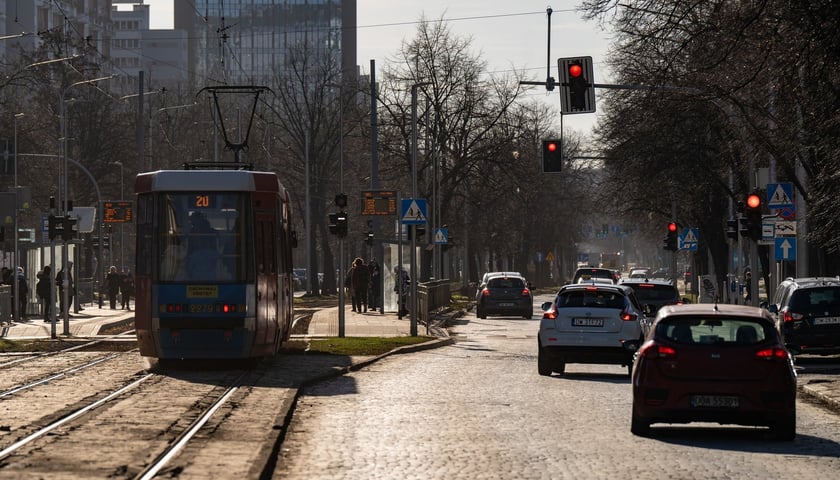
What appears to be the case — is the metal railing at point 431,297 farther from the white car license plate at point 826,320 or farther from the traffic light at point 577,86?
the white car license plate at point 826,320

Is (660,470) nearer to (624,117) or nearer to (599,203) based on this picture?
(624,117)

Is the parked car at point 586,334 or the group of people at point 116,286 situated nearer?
the parked car at point 586,334

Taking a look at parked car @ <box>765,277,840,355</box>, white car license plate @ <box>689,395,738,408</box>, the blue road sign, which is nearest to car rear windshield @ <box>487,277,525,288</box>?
the blue road sign

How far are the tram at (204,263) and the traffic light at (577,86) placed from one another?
5.80m

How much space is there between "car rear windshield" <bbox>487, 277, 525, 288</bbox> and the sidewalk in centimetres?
1220

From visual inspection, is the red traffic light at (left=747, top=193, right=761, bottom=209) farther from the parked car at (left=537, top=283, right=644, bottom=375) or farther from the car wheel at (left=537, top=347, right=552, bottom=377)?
the car wheel at (left=537, top=347, right=552, bottom=377)

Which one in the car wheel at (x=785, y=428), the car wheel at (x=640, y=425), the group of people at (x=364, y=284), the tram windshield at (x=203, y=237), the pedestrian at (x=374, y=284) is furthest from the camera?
the pedestrian at (x=374, y=284)

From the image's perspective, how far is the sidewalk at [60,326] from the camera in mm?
39694

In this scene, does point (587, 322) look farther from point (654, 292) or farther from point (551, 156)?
point (551, 156)

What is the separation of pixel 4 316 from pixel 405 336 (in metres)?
14.7

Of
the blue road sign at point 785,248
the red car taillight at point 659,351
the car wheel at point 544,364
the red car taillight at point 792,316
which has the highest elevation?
the blue road sign at point 785,248

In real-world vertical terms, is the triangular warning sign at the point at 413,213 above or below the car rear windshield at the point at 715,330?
above

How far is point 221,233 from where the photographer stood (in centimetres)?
2514

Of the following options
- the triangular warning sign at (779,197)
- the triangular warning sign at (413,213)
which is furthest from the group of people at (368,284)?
the triangular warning sign at (779,197)
